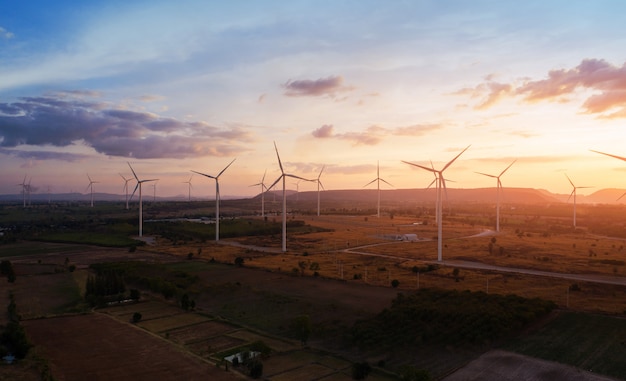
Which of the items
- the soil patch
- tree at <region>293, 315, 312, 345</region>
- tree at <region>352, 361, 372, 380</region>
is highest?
tree at <region>293, 315, 312, 345</region>

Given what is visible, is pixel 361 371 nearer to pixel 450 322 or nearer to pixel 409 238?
pixel 450 322

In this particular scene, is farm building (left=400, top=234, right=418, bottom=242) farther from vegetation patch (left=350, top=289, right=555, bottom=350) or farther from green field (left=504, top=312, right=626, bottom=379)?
green field (left=504, top=312, right=626, bottom=379)

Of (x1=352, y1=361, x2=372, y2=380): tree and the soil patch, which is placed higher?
(x1=352, y1=361, x2=372, y2=380): tree

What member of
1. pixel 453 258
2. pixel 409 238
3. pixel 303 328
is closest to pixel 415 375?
pixel 303 328

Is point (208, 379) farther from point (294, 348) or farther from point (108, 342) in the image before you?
point (108, 342)

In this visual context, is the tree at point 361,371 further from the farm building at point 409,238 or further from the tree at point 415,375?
the farm building at point 409,238

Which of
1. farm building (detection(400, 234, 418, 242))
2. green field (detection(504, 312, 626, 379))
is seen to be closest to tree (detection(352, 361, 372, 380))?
green field (detection(504, 312, 626, 379))
